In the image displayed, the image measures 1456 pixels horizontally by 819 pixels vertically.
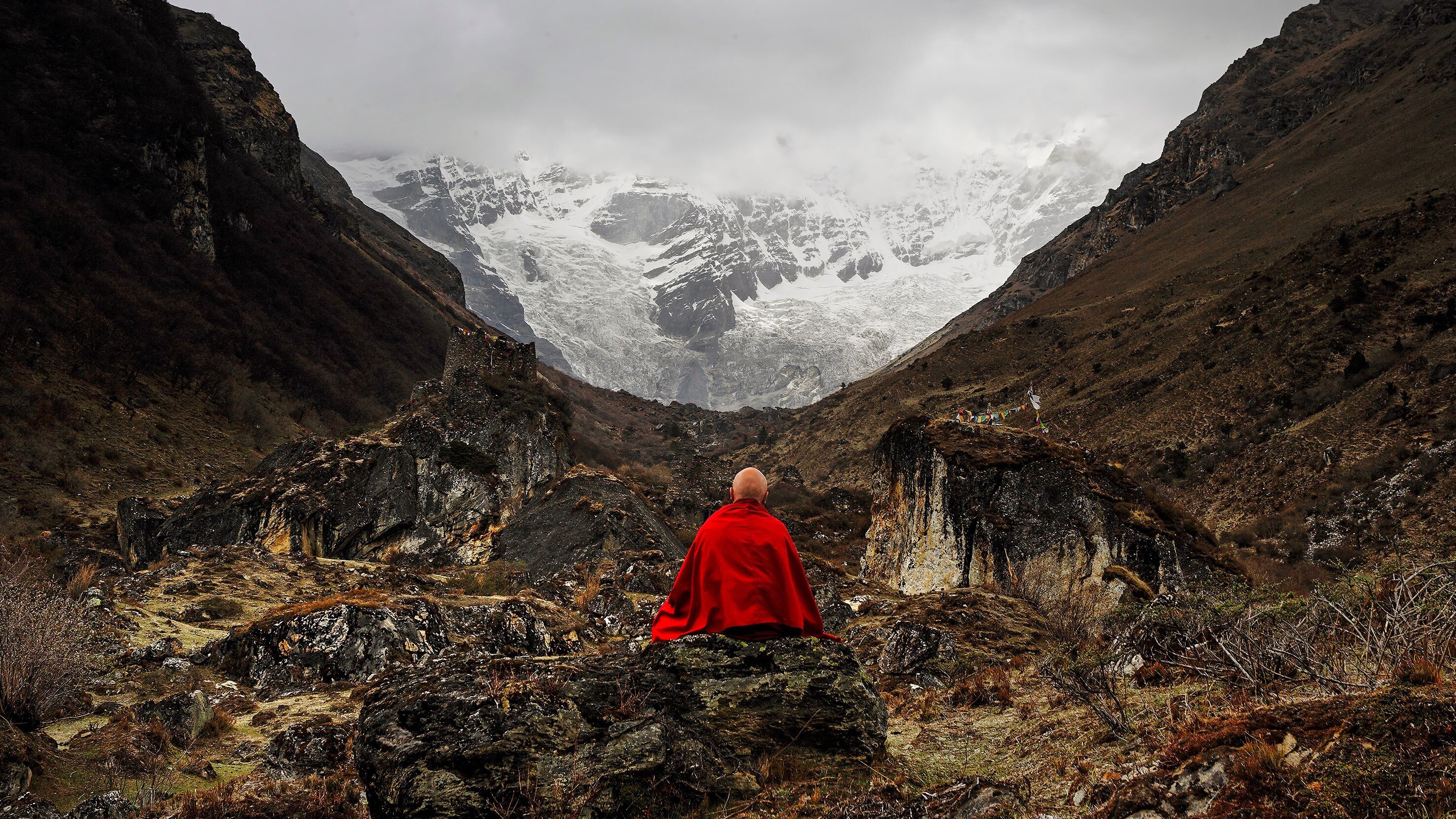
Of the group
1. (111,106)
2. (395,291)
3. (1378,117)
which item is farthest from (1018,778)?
(1378,117)

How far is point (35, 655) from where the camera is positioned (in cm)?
656

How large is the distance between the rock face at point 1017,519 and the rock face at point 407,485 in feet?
40.1

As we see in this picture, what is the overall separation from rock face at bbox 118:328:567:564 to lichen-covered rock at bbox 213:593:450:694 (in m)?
9.34

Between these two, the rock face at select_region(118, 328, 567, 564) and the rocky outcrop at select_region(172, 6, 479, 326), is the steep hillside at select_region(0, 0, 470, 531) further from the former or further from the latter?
the rock face at select_region(118, 328, 567, 564)

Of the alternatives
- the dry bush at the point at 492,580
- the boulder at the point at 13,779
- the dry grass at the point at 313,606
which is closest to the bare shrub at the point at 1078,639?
the boulder at the point at 13,779

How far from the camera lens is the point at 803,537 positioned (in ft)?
104

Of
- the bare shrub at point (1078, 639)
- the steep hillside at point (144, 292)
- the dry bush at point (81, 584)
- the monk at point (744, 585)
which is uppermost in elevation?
the steep hillside at point (144, 292)

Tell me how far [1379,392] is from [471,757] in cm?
2847

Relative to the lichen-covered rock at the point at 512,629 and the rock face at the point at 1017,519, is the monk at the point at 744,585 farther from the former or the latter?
the rock face at the point at 1017,519

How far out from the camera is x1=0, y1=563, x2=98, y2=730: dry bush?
6.22 meters

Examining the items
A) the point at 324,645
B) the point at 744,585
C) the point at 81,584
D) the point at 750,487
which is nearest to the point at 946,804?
the point at 744,585

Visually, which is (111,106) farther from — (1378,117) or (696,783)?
(1378,117)

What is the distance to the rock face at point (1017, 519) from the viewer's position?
1143 centimetres

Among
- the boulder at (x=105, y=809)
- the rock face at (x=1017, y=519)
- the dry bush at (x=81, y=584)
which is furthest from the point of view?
the rock face at (x=1017, y=519)
